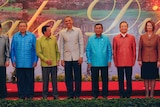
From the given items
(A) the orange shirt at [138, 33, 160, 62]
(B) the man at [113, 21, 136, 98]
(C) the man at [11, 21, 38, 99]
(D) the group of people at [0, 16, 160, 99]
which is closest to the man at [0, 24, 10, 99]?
(D) the group of people at [0, 16, 160, 99]

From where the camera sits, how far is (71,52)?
7531 millimetres

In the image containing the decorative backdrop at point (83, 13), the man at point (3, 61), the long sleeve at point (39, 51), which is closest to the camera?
the long sleeve at point (39, 51)

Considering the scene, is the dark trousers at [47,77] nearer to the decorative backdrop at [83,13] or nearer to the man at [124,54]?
the man at [124,54]

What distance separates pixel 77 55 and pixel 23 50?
88 centimetres

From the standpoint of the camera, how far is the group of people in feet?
24.6

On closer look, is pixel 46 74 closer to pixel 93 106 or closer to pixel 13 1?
pixel 93 106

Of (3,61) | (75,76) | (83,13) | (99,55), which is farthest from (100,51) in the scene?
(83,13)

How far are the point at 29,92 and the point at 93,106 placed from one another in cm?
150

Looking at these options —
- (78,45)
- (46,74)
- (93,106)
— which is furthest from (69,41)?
(93,106)

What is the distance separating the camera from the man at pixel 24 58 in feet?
24.7

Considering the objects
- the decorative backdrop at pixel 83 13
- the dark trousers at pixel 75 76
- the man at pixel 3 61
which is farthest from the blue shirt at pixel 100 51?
the decorative backdrop at pixel 83 13

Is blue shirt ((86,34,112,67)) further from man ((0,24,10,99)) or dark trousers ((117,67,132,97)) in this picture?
man ((0,24,10,99))

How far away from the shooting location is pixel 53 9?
32.3ft

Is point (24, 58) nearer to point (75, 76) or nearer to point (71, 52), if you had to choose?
point (71, 52)
